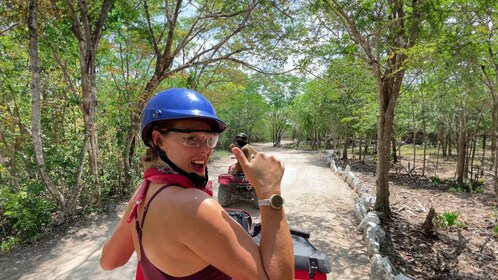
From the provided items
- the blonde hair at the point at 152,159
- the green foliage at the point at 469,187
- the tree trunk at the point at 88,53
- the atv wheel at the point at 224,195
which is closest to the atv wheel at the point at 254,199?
the atv wheel at the point at 224,195

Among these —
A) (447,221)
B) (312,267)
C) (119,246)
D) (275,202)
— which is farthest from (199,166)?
(447,221)

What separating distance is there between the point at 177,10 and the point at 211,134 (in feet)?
23.6

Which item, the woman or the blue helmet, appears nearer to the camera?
the woman

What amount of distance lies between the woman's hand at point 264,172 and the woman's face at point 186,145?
0.18 meters

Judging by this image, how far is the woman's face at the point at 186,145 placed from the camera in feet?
4.04

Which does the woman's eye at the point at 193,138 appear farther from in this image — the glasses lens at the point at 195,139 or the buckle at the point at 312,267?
the buckle at the point at 312,267

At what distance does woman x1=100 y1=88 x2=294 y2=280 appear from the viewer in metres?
0.97

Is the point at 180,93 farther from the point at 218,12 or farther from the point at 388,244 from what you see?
the point at 218,12

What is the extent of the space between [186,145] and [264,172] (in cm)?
36

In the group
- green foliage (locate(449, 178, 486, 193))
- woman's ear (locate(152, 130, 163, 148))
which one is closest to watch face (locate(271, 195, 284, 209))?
woman's ear (locate(152, 130, 163, 148))

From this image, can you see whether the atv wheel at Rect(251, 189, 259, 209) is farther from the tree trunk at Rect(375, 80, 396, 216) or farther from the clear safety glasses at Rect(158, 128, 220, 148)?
the clear safety glasses at Rect(158, 128, 220, 148)

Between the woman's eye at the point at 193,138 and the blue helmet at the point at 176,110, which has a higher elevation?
the blue helmet at the point at 176,110

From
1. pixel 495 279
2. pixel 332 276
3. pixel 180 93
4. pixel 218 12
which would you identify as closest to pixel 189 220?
pixel 180 93

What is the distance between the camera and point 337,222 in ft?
21.6
